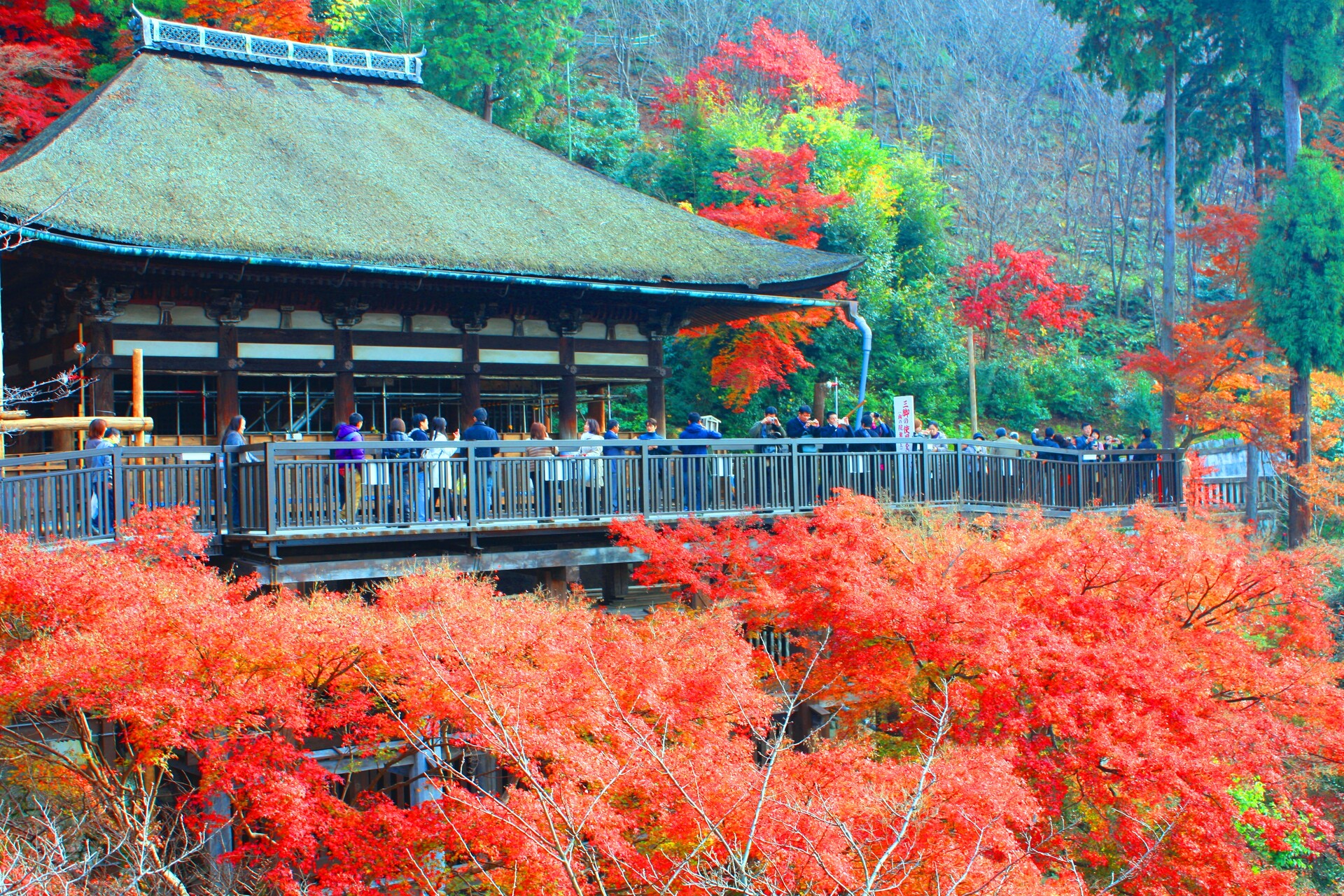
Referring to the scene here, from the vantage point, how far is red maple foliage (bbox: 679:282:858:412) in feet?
79.9

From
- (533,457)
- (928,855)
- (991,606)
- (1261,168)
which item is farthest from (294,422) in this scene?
(1261,168)

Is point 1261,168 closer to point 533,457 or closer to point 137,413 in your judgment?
point 533,457

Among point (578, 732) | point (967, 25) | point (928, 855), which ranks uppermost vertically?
point (967, 25)

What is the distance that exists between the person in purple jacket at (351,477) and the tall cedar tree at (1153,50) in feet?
59.8

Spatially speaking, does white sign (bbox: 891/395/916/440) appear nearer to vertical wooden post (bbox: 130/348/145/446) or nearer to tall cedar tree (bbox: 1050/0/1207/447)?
vertical wooden post (bbox: 130/348/145/446)

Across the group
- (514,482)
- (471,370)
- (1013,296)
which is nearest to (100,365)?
(471,370)

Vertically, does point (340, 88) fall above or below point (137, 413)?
above

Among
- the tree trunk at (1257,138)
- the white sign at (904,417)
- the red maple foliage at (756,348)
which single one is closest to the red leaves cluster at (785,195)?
the red maple foliage at (756,348)

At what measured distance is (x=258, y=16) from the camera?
87.4 ft

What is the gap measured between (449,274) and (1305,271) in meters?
16.4

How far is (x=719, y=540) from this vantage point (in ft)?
39.1

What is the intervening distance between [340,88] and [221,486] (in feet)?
37.5

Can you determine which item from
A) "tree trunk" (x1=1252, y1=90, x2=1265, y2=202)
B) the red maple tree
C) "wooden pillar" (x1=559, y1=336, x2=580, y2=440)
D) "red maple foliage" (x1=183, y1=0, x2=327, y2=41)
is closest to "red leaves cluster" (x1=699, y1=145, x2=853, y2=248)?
the red maple tree

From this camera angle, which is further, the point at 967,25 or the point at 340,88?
the point at 967,25
